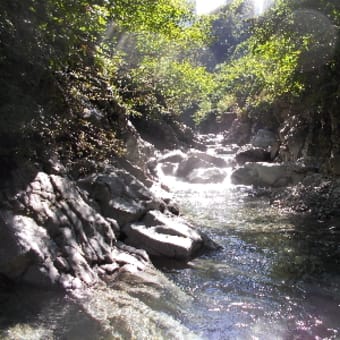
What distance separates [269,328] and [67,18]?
5658mm

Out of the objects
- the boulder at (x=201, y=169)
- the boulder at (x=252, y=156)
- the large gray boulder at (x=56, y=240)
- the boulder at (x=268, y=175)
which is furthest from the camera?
the boulder at (x=252, y=156)

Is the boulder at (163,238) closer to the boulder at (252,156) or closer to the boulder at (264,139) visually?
the boulder at (252,156)

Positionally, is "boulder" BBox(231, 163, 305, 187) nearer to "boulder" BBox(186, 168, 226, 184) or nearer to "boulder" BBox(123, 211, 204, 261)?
"boulder" BBox(186, 168, 226, 184)

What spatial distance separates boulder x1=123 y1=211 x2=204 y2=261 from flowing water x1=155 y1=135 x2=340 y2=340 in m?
0.33

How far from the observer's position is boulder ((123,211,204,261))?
29.7 feet

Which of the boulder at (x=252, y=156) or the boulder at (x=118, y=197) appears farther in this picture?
the boulder at (x=252, y=156)

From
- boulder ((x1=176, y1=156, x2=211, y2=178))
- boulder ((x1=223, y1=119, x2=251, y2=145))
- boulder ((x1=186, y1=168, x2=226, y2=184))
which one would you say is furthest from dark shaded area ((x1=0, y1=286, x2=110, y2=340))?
boulder ((x1=223, y1=119, x2=251, y2=145))

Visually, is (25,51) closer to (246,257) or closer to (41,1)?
(41,1)

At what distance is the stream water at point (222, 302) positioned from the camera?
5.64 m

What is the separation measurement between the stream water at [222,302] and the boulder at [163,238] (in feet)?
1.03

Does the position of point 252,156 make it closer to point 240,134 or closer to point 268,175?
point 268,175

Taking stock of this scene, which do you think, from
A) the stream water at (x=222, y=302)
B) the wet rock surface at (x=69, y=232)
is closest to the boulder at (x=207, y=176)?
the stream water at (x=222, y=302)

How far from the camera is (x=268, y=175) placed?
20328 millimetres

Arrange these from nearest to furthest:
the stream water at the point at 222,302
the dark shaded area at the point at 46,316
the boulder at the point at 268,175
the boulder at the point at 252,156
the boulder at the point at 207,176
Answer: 1. the dark shaded area at the point at 46,316
2. the stream water at the point at 222,302
3. the boulder at the point at 268,175
4. the boulder at the point at 207,176
5. the boulder at the point at 252,156
